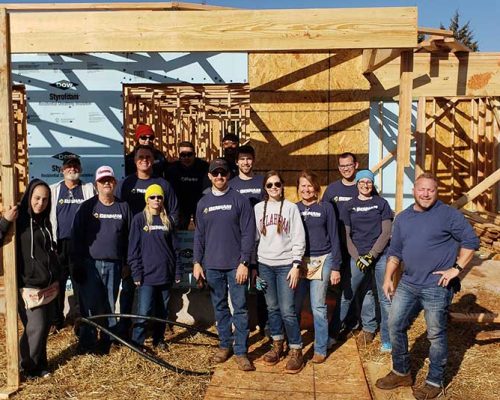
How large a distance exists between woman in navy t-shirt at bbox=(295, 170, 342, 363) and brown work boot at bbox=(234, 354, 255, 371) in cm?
66

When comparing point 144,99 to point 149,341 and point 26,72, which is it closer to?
point 26,72

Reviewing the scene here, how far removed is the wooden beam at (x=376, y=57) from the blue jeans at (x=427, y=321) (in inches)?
93.1

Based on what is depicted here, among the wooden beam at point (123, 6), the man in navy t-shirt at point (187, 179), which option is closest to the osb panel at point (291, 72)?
the wooden beam at point (123, 6)

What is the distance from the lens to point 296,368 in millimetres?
4766

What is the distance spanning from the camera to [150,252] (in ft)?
16.4

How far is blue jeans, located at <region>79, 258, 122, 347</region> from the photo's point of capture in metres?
4.96

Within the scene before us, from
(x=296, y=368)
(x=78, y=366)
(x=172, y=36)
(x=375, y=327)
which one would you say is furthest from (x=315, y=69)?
(x=78, y=366)

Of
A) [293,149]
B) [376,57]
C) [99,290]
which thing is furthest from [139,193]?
[376,57]

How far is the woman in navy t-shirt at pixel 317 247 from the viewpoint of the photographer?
482 centimetres

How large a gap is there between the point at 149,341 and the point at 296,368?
1684 millimetres

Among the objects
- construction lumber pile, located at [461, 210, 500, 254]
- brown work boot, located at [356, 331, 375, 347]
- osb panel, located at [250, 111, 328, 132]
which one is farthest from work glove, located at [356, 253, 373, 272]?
construction lumber pile, located at [461, 210, 500, 254]

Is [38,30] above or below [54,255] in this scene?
above

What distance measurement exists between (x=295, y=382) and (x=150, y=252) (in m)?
1.77

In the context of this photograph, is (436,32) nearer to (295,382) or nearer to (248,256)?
(248,256)
